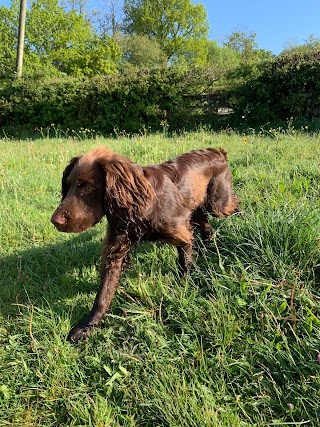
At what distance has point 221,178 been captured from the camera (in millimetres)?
3369

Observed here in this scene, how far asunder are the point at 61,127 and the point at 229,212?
1083 centimetres

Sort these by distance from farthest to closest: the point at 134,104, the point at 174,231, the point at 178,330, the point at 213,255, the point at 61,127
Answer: the point at 61,127 → the point at 134,104 → the point at 213,255 → the point at 174,231 → the point at 178,330

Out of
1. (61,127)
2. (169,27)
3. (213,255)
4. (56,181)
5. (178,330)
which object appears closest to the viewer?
(178,330)

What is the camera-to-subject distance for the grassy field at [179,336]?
1.73 meters

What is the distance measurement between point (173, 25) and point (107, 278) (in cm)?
4136

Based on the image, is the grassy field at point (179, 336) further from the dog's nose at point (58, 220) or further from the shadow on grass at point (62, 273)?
the dog's nose at point (58, 220)

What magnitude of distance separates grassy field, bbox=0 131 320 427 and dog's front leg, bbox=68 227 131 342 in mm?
74

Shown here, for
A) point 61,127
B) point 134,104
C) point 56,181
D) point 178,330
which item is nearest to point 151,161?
point 56,181

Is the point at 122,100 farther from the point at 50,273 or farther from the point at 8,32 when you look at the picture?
the point at 8,32

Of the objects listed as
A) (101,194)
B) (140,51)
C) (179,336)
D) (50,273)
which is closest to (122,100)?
(50,273)

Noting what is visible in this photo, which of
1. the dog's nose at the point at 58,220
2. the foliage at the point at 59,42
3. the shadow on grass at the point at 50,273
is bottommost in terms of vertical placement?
the shadow on grass at the point at 50,273

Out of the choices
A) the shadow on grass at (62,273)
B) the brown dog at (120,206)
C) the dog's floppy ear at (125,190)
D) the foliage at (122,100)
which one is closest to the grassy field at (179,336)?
the shadow on grass at (62,273)

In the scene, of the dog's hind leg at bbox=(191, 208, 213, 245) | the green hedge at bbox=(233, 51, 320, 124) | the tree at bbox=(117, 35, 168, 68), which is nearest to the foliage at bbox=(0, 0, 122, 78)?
the tree at bbox=(117, 35, 168, 68)

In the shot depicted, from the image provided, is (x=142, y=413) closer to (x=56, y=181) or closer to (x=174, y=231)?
(x=174, y=231)
